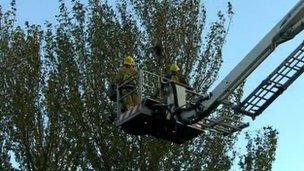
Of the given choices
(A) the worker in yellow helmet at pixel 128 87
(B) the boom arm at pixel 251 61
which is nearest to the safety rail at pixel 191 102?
(A) the worker in yellow helmet at pixel 128 87

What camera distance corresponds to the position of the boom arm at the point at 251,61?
927 cm

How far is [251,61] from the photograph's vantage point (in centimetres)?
949

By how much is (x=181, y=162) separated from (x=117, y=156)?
4.48ft

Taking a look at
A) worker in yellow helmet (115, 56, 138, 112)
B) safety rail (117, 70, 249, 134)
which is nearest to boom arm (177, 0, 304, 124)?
safety rail (117, 70, 249, 134)

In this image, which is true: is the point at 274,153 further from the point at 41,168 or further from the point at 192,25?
the point at 41,168

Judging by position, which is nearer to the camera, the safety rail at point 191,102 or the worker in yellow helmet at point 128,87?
the safety rail at point 191,102

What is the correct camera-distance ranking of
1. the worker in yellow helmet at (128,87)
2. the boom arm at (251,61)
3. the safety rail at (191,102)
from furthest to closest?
the worker in yellow helmet at (128,87), the safety rail at (191,102), the boom arm at (251,61)

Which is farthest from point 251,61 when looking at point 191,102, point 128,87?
point 128,87

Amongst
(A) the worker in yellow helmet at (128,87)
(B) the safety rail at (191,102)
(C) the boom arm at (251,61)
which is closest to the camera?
(C) the boom arm at (251,61)

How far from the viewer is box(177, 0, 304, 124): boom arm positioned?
927cm

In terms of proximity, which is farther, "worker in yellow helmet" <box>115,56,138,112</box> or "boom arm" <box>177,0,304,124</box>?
"worker in yellow helmet" <box>115,56,138,112</box>

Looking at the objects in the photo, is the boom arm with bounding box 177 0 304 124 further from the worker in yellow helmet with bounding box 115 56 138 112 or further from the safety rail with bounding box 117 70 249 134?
the worker in yellow helmet with bounding box 115 56 138 112

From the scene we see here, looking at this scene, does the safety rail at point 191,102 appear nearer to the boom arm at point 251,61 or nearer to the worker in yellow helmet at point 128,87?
the worker in yellow helmet at point 128,87

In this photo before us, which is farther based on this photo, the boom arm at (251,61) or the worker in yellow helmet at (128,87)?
the worker in yellow helmet at (128,87)
